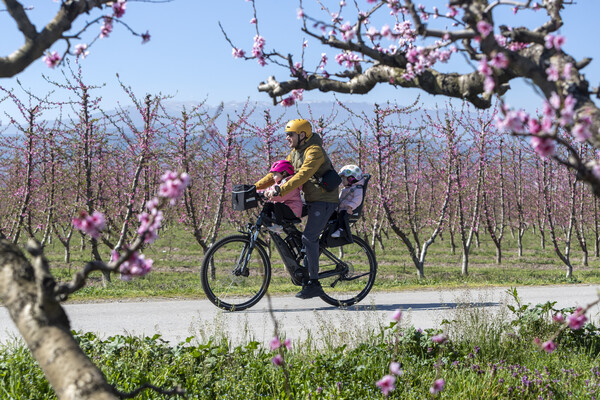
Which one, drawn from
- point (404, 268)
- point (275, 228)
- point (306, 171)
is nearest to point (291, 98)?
point (306, 171)

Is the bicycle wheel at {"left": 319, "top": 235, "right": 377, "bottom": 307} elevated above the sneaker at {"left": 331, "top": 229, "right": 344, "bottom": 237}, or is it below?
below

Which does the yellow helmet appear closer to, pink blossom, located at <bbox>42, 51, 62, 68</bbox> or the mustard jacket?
the mustard jacket

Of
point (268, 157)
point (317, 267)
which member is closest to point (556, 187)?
point (268, 157)

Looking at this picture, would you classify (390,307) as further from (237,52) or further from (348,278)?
(237,52)

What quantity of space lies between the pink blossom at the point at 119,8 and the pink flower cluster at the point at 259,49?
106 centimetres

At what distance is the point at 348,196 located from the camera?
25.6 feet

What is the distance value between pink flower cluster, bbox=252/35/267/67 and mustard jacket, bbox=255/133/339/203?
8.84 feet

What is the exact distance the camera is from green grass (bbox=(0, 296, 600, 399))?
14.8 ft

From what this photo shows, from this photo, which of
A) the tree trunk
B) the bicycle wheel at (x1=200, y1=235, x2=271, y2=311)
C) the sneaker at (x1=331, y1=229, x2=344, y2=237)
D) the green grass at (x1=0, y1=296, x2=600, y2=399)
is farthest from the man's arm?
the tree trunk

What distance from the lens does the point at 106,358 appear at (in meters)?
4.93

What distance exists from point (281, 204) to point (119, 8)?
4.21m

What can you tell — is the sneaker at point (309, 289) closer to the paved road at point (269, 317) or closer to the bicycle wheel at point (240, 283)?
the paved road at point (269, 317)

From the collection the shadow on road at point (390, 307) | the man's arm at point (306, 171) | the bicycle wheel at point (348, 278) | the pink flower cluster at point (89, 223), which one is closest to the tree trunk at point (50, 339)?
the pink flower cluster at point (89, 223)

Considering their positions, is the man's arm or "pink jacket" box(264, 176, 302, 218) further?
"pink jacket" box(264, 176, 302, 218)
